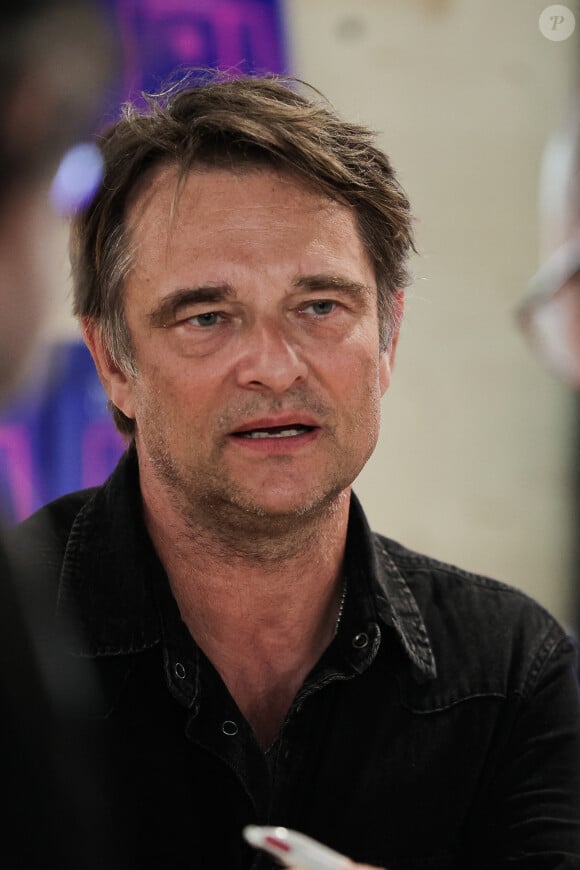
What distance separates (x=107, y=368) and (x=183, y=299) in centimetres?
18

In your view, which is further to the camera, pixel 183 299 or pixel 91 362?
pixel 91 362

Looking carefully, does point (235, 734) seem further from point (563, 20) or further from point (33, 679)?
point (563, 20)

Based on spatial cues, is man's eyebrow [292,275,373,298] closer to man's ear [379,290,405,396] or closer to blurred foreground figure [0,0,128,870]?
man's ear [379,290,405,396]

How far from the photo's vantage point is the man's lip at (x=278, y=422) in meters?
1.11

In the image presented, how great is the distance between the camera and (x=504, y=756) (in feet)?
4.11

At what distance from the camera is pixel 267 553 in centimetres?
123

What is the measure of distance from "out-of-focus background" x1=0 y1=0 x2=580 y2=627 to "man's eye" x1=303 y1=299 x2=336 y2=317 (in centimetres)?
23

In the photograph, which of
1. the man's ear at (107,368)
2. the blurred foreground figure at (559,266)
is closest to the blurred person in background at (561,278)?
the blurred foreground figure at (559,266)

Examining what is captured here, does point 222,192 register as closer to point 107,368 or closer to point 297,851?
point 107,368

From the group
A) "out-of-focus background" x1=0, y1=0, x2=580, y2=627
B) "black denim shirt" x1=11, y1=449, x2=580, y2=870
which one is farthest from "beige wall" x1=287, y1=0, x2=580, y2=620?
"black denim shirt" x1=11, y1=449, x2=580, y2=870

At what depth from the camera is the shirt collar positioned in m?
1.16

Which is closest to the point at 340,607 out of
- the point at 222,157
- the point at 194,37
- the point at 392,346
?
the point at 392,346

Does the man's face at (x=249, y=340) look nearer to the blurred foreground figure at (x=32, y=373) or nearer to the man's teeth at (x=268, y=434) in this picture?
the man's teeth at (x=268, y=434)

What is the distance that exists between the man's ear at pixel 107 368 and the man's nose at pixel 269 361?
0.20 meters
